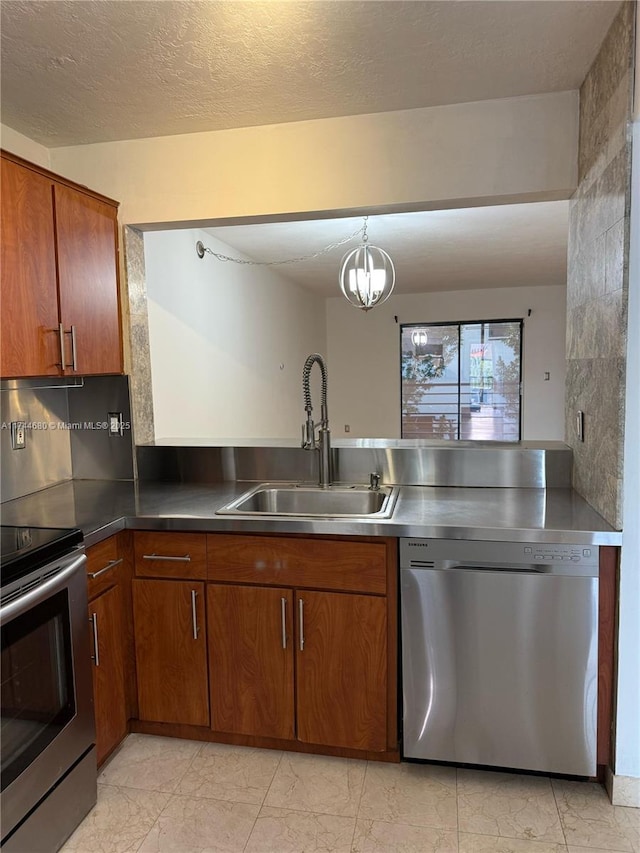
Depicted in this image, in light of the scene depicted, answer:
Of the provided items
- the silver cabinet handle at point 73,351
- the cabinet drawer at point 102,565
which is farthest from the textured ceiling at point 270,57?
the cabinet drawer at point 102,565

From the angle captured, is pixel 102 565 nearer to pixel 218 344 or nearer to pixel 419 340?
pixel 218 344

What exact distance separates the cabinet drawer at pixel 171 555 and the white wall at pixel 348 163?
1306 millimetres

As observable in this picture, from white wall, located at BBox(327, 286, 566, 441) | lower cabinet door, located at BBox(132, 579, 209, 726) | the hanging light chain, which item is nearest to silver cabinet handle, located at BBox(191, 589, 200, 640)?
lower cabinet door, located at BBox(132, 579, 209, 726)

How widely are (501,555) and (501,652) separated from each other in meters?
0.31

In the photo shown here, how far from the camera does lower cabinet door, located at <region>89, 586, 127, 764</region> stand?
74.9 inches

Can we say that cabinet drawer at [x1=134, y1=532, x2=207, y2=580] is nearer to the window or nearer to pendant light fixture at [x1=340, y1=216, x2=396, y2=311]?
pendant light fixture at [x1=340, y1=216, x2=396, y2=311]

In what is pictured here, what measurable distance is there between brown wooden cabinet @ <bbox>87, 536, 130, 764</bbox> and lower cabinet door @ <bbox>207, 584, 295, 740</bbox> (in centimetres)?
31

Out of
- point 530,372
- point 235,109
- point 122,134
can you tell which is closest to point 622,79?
point 235,109

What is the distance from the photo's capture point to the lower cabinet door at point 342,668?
192 cm

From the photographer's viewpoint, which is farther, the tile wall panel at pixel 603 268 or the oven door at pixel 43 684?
the tile wall panel at pixel 603 268

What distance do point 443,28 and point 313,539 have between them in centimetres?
159

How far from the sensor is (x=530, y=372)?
25.1 feet

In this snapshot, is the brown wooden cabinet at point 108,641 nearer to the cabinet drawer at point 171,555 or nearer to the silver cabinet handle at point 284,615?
the cabinet drawer at point 171,555

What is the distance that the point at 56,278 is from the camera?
210 cm
